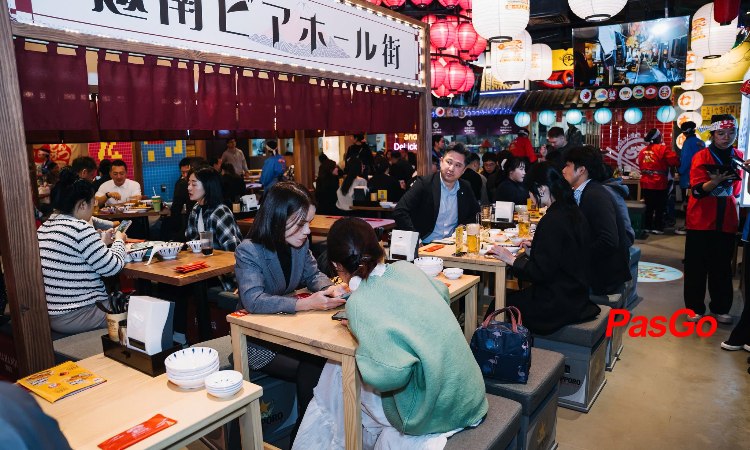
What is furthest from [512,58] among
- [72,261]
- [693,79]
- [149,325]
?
[149,325]

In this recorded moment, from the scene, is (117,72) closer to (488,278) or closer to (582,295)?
(582,295)

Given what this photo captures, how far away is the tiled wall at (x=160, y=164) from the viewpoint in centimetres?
1272

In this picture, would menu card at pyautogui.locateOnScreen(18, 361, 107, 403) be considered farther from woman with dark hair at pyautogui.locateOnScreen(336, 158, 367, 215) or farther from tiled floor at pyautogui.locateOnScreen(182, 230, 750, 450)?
woman with dark hair at pyautogui.locateOnScreen(336, 158, 367, 215)

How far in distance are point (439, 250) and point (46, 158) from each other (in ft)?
32.2

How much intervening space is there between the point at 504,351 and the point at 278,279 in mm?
1436

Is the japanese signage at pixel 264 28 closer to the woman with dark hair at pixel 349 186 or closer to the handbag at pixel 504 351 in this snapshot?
the woman with dark hair at pixel 349 186

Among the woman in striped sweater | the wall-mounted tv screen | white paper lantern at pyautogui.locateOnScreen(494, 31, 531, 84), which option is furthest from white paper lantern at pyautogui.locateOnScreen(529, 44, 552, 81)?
the woman in striped sweater

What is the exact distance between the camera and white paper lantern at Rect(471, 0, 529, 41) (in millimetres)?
5805

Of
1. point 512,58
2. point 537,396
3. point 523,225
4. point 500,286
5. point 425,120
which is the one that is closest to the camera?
point 537,396

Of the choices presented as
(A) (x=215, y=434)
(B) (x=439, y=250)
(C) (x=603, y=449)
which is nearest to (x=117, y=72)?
(A) (x=215, y=434)

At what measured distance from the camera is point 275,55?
462 cm

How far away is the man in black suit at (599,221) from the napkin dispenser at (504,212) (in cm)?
121

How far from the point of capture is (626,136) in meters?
15.9

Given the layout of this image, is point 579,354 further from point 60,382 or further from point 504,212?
point 60,382
